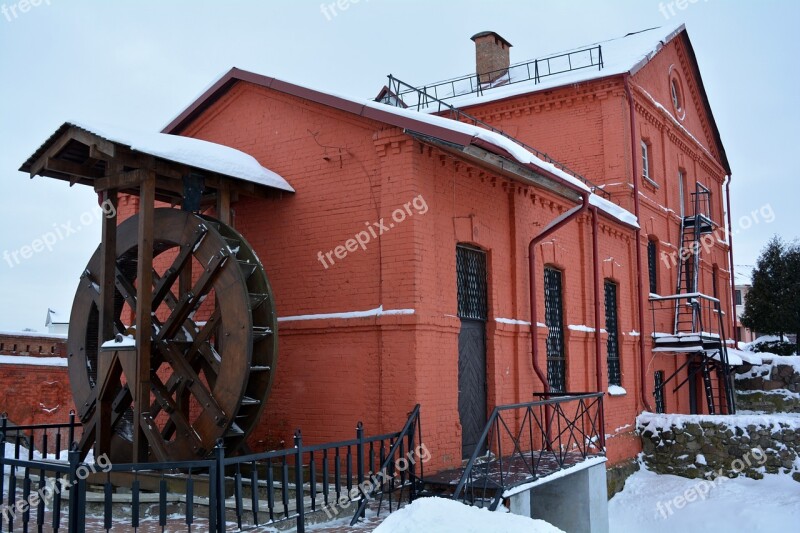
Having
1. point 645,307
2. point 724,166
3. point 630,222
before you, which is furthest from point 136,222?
point 724,166

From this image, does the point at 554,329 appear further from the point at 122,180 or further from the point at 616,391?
the point at 122,180

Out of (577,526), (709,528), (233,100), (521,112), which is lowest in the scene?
(709,528)

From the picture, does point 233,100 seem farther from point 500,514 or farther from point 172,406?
point 500,514

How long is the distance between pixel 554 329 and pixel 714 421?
5038mm

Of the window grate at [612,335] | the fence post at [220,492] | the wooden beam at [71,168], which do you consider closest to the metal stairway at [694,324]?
the window grate at [612,335]

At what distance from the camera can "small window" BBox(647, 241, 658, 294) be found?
17.6 metres

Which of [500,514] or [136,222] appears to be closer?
[500,514]

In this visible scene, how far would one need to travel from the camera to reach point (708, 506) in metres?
13.8

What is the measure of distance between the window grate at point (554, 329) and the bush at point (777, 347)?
1923 centimetres

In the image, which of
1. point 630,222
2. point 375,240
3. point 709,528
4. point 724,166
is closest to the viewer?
point 375,240

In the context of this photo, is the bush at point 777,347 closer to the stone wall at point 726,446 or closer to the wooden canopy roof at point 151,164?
the stone wall at point 726,446

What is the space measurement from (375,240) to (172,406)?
3032 mm

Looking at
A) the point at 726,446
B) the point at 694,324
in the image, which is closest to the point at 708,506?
the point at 726,446

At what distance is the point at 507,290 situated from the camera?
11.2 meters
